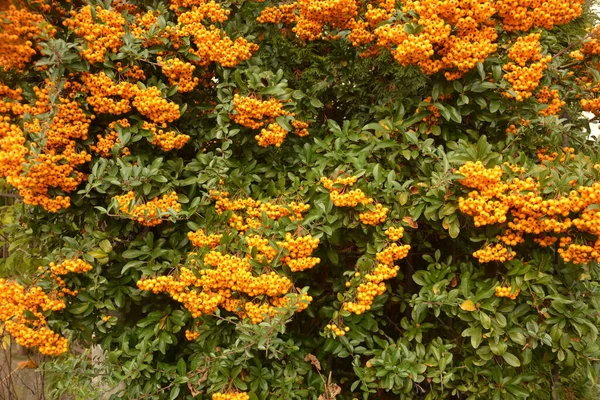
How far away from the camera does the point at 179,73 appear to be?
125 inches

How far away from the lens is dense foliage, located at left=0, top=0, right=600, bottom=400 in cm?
279

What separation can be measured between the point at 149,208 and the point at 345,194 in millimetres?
1092

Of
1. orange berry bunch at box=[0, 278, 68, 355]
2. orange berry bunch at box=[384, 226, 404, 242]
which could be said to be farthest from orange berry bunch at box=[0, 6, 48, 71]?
orange berry bunch at box=[384, 226, 404, 242]

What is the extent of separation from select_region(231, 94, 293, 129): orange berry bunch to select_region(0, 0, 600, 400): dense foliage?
13 millimetres

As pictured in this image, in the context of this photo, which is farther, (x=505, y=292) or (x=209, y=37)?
(x=209, y=37)

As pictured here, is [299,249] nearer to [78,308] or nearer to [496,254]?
[496,254]

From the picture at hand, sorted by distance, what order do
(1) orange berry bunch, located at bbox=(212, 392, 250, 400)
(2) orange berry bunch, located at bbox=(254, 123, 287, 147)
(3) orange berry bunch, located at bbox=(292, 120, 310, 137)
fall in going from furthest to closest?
1. (3) orange berry bunch, located at bbox=(292, 120, 310, 137)
2. (2) orange berry bunch, located at bbox=(254, 123, 287, 147)
3. (1) orange berry bunch, located at bbox=(212, 392, 250, 400)

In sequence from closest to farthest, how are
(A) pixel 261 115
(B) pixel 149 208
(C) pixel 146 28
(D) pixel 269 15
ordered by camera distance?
(B) pixel 149 208 < (A) pixel 261 115 < (C) pixel 146 28 < (D) pixel 269 15

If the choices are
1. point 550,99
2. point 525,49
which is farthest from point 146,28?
point 550,99

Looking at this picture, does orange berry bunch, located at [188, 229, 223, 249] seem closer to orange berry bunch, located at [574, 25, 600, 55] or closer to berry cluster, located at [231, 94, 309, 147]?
berry cluster, located at [231, 94, 309, 147]

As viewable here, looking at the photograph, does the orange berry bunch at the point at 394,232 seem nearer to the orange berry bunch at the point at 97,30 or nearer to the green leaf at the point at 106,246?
the green leaf at the point at 106,246

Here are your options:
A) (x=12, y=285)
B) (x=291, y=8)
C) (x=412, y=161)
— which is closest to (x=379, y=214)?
(x=412, y=161)

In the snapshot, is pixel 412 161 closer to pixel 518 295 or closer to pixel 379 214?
pixel 379 214

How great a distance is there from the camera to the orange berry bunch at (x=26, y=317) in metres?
2.87
